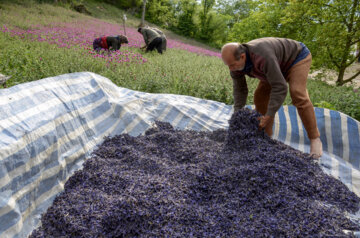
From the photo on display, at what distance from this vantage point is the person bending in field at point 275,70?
7.21ft

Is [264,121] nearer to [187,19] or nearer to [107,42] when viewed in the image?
[107,42]

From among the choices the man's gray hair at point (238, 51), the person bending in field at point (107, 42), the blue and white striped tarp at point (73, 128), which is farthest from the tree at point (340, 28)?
the man's gray hair at point (238, 51)

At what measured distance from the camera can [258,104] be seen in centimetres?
311

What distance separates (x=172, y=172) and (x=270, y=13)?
1047 centimetres

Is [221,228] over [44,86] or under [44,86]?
under

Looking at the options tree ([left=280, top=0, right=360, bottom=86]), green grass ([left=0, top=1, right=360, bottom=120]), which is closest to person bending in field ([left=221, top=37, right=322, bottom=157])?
green grass ([left=0, top=1, right=360, bottom=120])

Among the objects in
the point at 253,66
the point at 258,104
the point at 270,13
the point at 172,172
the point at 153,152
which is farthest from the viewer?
the point at 270,13

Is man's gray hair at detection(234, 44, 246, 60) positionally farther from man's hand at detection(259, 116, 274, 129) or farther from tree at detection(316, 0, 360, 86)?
tree at detection(316, 0, 360, 86)

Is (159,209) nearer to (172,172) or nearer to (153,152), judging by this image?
(172,172)

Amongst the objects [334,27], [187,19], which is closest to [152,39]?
[334,27]

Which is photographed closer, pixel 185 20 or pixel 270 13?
pixel 270 13

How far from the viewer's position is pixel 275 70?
215 centimetres

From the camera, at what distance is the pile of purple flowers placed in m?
1.63

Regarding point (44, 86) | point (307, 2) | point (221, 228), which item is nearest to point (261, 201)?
point (221, 228)
